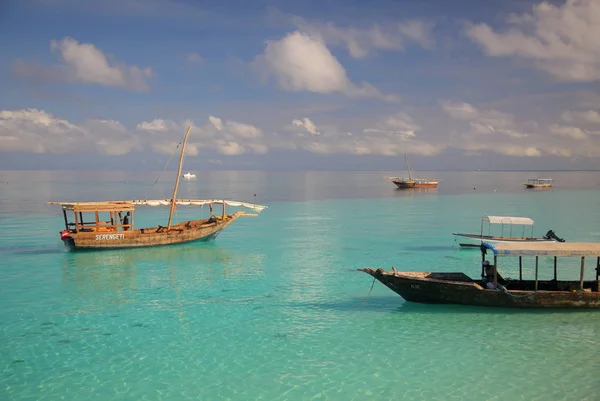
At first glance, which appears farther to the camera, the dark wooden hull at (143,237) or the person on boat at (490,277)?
the dark wooden hull at (143,237)

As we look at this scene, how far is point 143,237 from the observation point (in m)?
31.7

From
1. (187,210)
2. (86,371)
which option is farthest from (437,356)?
(187,210)

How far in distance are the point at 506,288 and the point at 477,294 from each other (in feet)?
6.20

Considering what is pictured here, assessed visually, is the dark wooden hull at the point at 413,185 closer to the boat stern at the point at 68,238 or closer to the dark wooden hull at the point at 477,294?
the boat stern at the point at 68,238

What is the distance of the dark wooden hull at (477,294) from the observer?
17.2 m

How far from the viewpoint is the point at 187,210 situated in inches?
2559

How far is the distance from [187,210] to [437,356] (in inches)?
2143

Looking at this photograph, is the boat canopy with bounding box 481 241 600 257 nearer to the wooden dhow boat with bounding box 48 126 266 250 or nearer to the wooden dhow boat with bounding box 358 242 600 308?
the wooden dhow boat with bounding box 358 242 600 308

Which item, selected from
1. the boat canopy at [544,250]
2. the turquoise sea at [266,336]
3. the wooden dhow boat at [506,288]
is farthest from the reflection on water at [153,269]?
the boat canopy at [544,250]

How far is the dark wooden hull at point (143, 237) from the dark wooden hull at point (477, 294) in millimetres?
18449

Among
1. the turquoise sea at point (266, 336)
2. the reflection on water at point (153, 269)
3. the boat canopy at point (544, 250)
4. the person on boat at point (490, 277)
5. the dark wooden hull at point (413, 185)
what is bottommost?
the turquoise sea at point (266, 336)

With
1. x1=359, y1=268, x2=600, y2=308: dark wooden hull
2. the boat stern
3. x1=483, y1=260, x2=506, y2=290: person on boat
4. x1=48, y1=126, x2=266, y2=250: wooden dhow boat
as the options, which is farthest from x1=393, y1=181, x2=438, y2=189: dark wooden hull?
x1=359, y1=268, x2=600, y2=308: dark wooden hull

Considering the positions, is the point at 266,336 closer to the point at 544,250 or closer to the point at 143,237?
the point at 544,250

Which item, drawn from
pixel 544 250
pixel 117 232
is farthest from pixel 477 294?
pixel 117 232
